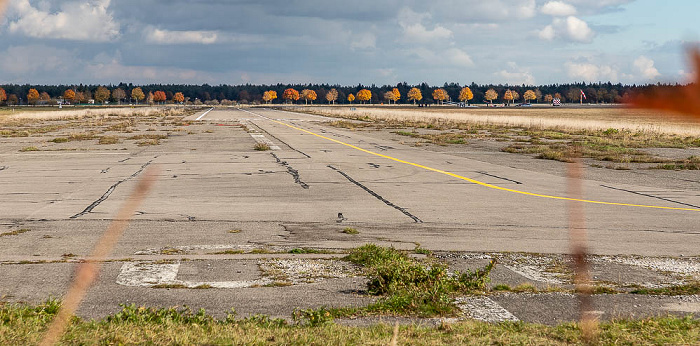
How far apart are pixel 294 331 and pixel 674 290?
5.08m

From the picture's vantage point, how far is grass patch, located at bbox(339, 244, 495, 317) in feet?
23.2

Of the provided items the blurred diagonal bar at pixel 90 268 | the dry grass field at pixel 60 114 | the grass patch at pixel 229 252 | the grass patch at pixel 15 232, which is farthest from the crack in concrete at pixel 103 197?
the dry grass field at pixel 60 114

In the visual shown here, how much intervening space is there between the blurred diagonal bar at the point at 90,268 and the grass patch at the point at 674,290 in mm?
6015

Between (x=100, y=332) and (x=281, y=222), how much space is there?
26.4 feet

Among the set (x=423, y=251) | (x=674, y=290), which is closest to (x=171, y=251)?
(x=423, y=251)

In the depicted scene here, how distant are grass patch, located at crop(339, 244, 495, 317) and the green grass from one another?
656 mm

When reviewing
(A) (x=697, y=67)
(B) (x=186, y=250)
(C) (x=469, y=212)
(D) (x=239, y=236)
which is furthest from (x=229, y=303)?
(C) (x=469, y=212)

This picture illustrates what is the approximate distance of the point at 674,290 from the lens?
8242mm

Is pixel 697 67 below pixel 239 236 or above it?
above

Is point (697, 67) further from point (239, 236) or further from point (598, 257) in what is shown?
point (239, 236)

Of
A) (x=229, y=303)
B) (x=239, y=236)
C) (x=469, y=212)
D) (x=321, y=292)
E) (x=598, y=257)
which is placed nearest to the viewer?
(x=229, y=303)

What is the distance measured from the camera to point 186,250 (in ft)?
35.1

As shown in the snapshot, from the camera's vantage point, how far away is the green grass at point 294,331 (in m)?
5.43

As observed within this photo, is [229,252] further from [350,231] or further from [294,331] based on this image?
[294,331]
